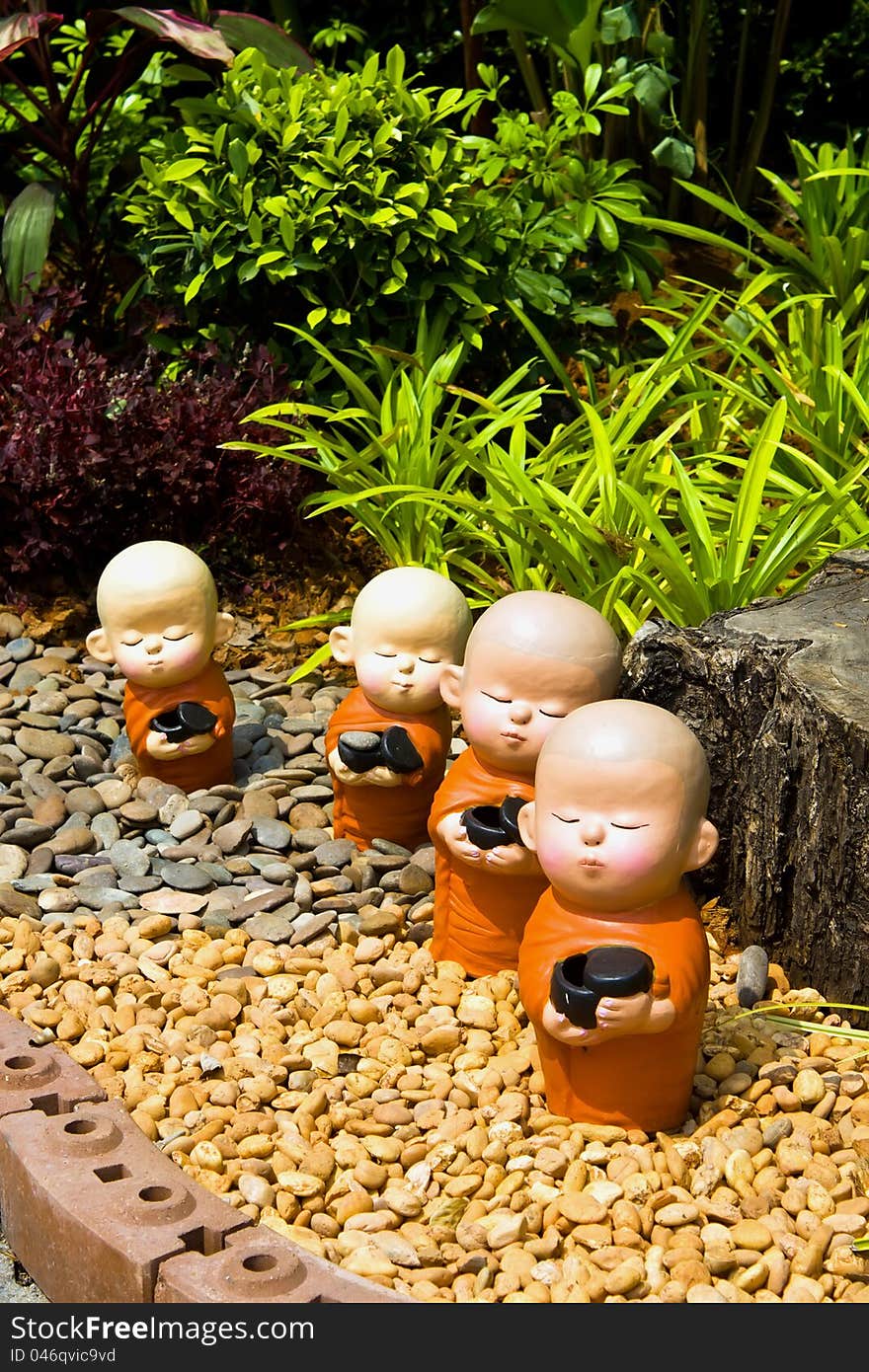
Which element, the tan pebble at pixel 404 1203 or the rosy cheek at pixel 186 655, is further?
the rosy cheek at pixel 186 655

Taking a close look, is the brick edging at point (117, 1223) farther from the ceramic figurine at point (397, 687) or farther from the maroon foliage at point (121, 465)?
the maroon foliage at point (121, 465)

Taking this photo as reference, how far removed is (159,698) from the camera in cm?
385

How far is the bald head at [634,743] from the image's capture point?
2490mm

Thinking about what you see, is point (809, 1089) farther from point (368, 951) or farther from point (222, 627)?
point (222, 627)

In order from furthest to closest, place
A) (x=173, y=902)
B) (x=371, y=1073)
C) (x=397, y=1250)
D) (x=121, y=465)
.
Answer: (x=121, y=465) < (x=173, y=902) < (x=371, y=1073) < (x=397, y=1250)

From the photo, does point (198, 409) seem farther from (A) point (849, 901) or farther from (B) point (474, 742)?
(A) point (849, 901)

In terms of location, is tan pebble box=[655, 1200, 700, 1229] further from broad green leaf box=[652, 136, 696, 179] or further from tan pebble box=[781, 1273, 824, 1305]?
broad green leaf box=[652, 136, 696, 179]

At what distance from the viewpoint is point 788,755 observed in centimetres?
302

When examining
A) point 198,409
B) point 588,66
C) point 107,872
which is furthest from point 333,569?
point 588,66

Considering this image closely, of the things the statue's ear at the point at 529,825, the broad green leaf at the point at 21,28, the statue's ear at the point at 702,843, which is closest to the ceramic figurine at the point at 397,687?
the statue's ear at the point at 529,825

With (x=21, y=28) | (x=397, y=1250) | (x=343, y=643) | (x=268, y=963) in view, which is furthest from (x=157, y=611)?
(x=21, y=28)

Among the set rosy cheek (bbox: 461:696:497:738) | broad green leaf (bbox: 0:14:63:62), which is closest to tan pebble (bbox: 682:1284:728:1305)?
rosy cheek (bbox: 461:696:497:738)

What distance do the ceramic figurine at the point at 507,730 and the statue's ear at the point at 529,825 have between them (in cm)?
27

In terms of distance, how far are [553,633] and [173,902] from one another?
1195mm
